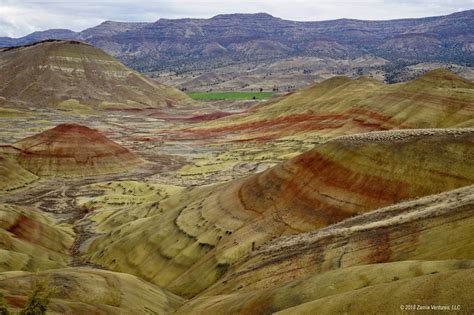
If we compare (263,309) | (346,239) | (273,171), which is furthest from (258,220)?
(263,309)

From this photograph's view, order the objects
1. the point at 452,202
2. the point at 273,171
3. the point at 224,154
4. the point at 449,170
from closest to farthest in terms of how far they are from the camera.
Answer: the point at 452,202
the point at 449,170
the point at 273,171
the point at 224,154

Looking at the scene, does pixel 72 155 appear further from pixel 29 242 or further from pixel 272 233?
pixel 272 233

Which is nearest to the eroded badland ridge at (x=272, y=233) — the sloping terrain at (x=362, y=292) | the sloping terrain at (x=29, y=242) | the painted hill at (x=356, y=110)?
the sloping terrain at (x=362, y=292)

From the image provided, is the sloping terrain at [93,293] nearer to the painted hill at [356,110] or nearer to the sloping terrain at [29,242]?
the sloping terrain at [29,242]

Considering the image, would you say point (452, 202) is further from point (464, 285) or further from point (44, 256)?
point (44, 256)
